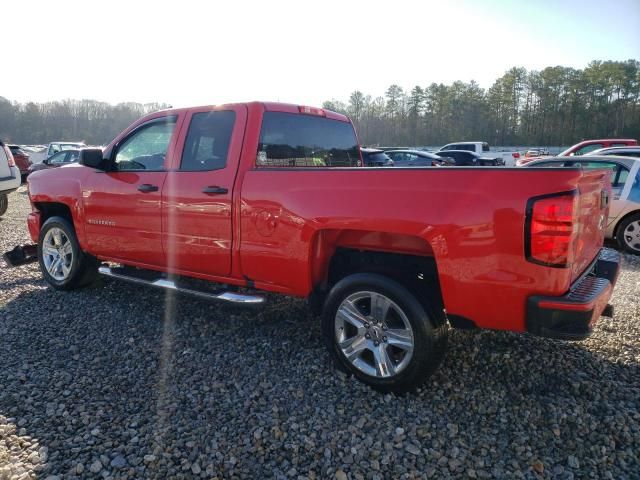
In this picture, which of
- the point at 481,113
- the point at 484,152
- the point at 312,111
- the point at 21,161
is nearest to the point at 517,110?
the point at 481,113

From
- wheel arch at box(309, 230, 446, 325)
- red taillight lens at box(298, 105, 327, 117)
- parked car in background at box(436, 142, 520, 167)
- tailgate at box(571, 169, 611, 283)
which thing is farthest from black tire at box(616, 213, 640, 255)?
parked car in background at box(436, 142, 520, 167)

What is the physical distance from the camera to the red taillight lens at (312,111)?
13.8ft

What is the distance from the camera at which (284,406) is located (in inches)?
117

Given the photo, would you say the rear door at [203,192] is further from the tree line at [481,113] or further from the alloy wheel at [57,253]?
the tree line at [481,113]

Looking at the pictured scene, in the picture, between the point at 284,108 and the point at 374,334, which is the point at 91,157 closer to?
the point at 284,108

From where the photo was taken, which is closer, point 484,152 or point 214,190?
point 214,190

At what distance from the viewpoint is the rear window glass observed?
387 centimetres

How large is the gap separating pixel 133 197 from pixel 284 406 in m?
2.53

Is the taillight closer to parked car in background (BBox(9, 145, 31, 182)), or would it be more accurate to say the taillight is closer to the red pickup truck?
the red pickup truck

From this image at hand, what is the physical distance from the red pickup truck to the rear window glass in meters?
0.02

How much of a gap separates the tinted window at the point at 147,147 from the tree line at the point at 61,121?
61188mm

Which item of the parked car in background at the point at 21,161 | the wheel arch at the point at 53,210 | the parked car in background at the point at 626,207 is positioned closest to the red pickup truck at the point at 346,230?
the wheel arch at the point at 53,210

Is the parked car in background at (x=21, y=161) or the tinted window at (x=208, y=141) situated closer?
the tinted window at (x=208, y=141)

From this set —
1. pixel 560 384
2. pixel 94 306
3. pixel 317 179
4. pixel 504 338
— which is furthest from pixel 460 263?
pixel 94 306
